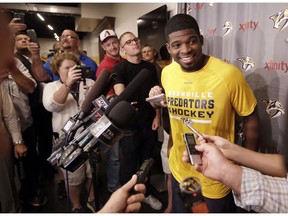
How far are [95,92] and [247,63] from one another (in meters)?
0.93

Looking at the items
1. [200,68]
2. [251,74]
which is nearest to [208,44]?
[251,74]

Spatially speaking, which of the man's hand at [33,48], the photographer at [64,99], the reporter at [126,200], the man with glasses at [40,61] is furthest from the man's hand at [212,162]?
the man's hand at [33,48]

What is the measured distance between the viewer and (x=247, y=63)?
1295 mm

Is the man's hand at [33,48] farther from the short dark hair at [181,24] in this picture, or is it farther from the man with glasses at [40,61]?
the short dark hair at [181,24]

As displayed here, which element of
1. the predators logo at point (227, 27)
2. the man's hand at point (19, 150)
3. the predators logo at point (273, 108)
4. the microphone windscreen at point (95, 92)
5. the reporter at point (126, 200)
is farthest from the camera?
the man's hand at point (19, 150)

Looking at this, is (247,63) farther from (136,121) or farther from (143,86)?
(136,121)

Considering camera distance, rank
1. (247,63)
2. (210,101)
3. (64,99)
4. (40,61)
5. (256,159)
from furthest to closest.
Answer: (40,61), (64,99), (247,63), (210,101), (256,159)

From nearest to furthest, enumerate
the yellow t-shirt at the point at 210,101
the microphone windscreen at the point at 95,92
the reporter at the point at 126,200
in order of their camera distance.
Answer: the reporter at the point at 126,200
the microphone windscreen at the point at 95,92
the yellow t-shirt at the point at 210,101

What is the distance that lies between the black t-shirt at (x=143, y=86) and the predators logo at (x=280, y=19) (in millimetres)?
914

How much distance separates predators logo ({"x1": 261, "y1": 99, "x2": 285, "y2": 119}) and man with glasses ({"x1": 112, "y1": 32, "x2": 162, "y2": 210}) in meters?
0.88

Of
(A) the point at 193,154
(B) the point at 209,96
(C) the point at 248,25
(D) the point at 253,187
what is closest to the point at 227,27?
(C) the point at 248,25

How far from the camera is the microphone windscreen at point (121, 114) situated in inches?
27.1

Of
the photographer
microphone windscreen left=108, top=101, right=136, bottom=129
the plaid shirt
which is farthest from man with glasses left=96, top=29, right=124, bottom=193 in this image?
the plaid shirt

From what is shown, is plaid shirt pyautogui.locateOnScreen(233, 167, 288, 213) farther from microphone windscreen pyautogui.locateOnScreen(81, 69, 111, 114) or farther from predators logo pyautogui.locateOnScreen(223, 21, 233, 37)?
predators logo pyautogui.locateOnScreen(223, 21, 233, 37)
